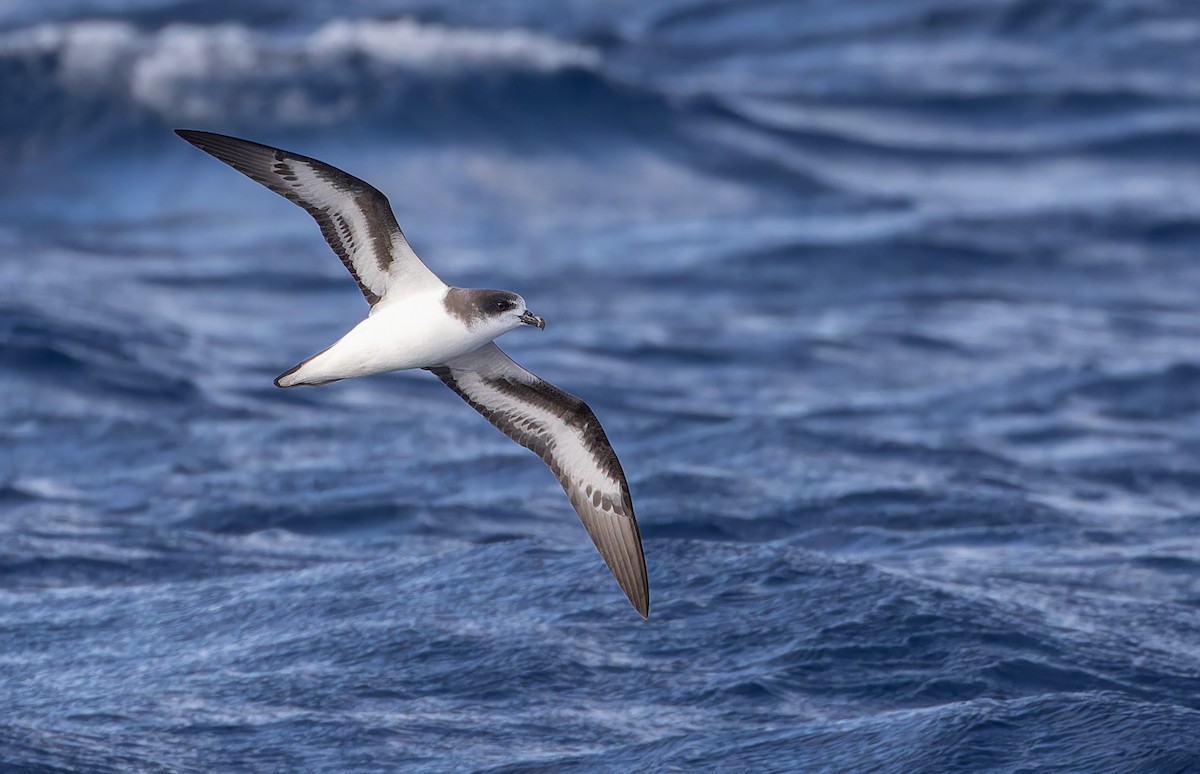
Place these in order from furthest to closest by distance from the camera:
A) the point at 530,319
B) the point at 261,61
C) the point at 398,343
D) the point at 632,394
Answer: the point at 261,61 < the point at 632,394 < the point at 398,343 < the point at 530,319

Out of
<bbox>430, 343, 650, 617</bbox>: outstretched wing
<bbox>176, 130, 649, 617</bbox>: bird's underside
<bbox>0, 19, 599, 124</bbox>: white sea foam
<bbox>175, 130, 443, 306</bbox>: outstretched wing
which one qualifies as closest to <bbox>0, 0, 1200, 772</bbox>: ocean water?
<bbox>0, 19, 599, 124</bbox>: white sea foam

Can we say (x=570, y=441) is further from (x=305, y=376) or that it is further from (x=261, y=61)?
(x=261, y=61)

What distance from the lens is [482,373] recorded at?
10.8 metres

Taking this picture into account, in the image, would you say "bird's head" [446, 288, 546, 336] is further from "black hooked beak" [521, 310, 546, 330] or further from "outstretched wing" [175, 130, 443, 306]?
"outstretched wing" [175, 130, 443, 306]

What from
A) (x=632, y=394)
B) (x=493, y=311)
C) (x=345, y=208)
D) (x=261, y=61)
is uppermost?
(x=261, y=61)

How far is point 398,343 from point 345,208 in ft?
2.87

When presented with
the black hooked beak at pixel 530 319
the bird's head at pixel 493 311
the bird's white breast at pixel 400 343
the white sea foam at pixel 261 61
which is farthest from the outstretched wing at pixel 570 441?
the white sea foam at pixel 261 61

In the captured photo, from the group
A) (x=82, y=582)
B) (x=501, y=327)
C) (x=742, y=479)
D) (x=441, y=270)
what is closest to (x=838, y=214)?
(x=441, y=270)

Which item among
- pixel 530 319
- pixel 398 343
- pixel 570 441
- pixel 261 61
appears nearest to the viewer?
pixel 530 319

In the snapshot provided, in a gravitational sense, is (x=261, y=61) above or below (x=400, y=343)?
above

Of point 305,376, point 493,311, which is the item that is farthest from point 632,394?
point 305,376

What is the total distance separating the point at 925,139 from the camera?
111ft

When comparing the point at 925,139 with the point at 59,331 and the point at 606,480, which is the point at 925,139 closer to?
the point at 59,331

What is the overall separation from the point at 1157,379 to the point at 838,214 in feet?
29.5
